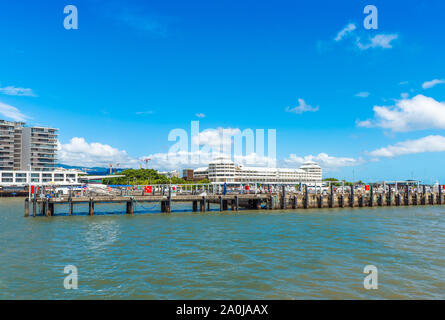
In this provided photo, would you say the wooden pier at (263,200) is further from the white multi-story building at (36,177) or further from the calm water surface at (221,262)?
the white multi-story building at (36,177)

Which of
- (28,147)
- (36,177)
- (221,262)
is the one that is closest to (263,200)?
(221,262)

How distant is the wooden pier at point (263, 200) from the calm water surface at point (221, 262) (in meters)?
11.2

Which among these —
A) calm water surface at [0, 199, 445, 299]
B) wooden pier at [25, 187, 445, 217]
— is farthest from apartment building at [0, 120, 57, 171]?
calm water surface at [0, 199, 445, 299]

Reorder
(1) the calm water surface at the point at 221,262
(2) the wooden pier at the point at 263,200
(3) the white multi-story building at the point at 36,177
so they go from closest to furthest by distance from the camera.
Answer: (1) the calm water surface at the point at 221,262 → (2) the wooden pier at the point at 263,200 → (3) the white multi-story building at the point at 36,177

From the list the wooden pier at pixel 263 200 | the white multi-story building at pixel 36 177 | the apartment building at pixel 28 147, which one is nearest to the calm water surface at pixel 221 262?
the wooden pier at pixel 263 200

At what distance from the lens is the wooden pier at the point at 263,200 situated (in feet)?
147

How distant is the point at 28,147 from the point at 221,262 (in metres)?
167

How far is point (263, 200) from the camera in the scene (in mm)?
56812

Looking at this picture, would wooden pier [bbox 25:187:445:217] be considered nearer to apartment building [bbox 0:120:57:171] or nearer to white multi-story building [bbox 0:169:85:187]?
white multi-story building [bbox 0:169:85:187]

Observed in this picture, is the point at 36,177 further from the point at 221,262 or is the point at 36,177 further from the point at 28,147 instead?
the point at 221,262

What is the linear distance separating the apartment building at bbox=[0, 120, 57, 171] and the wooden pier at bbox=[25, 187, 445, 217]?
108 m
